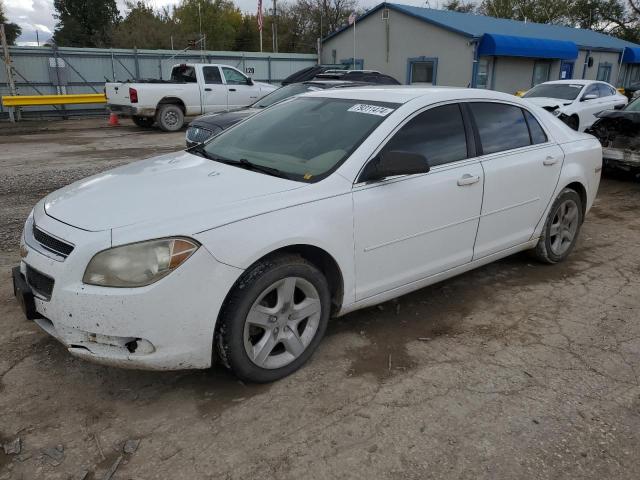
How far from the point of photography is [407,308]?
3.97 meters

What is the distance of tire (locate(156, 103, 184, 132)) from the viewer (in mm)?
14742

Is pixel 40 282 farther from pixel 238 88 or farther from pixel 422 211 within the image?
pixel 238 88

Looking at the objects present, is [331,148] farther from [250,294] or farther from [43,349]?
[43,349]

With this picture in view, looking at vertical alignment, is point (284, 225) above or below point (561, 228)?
above

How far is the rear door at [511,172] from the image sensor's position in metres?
3.91

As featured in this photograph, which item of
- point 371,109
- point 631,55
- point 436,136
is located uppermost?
point 631,55

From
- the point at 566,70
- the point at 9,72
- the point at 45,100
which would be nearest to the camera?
the point at 45,100

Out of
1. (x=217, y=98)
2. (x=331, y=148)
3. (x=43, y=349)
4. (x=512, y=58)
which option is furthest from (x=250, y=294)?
(x=512, y=58)

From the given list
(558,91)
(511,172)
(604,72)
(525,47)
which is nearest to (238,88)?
(558,91)

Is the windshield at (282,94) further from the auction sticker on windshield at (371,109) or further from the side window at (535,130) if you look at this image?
the auction sticker on windshield at (371,109)

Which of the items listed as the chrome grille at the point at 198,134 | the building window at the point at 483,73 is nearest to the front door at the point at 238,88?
the chrome grille at the point at 198,134

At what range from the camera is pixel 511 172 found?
4.01m

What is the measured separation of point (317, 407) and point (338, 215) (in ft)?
3.51

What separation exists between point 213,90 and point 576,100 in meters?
9.84
